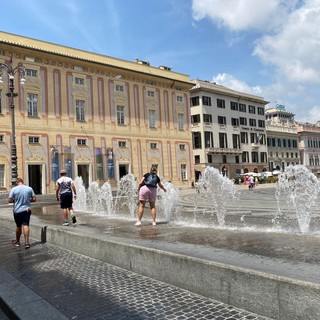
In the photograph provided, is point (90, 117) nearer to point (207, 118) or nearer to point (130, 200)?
point (207, 118)

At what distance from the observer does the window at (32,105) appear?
117ft

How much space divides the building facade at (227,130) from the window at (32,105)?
89.7ft

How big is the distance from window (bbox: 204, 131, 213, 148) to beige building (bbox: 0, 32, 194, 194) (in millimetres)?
11875

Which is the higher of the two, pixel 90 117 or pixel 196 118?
pixel 196 118

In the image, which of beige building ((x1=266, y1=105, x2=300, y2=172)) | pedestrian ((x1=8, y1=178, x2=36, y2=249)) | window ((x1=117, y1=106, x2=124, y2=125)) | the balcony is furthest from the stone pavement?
beige building ((x1=266, y1=105, x2=300, y2=172))

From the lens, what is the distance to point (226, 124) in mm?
65750

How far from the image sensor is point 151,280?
5.23 metres

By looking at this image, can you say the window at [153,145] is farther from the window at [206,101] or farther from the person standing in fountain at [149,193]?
the person standing in fountain at [149,193]

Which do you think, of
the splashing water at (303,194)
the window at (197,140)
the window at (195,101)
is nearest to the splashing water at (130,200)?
the splashing water at (303,194)

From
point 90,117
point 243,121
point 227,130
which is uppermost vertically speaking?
point 243,121

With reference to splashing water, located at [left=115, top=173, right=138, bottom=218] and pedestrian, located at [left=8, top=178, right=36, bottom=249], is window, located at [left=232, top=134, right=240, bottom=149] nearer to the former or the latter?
splashing water, located at [left=115, top=173, right=138, bottom=218]

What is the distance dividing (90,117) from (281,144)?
2093 inches

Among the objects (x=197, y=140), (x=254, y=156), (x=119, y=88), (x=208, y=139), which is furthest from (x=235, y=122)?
(x=119, y=88)

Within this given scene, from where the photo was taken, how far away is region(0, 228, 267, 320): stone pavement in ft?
13.2
